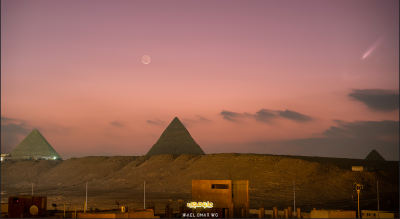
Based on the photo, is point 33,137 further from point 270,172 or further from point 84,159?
point 270,172

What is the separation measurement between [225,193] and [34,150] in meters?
105

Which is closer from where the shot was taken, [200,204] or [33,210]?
[33,210]

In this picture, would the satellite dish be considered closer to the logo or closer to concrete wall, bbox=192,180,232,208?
the logo

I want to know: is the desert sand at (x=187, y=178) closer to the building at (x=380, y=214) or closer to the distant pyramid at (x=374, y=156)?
the building at (x=380, y=214)

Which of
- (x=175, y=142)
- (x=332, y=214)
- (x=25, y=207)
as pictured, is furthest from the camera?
(x=175, y=142)

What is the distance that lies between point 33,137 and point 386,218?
11833 cm

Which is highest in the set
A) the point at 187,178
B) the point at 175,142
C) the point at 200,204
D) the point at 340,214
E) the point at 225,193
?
Answer: the point at 175,142

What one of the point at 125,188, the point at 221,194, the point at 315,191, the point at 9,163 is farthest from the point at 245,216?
the point at 9,163

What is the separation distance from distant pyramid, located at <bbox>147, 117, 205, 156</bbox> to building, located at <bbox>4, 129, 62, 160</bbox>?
3072cm

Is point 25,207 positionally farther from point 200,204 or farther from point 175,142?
point 175,142

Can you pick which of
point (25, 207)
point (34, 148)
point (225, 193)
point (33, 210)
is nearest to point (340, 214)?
point (225, 193)

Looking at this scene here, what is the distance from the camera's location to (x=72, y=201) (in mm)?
64062

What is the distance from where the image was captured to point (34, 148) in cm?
13950

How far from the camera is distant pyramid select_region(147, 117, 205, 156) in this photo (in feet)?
398
